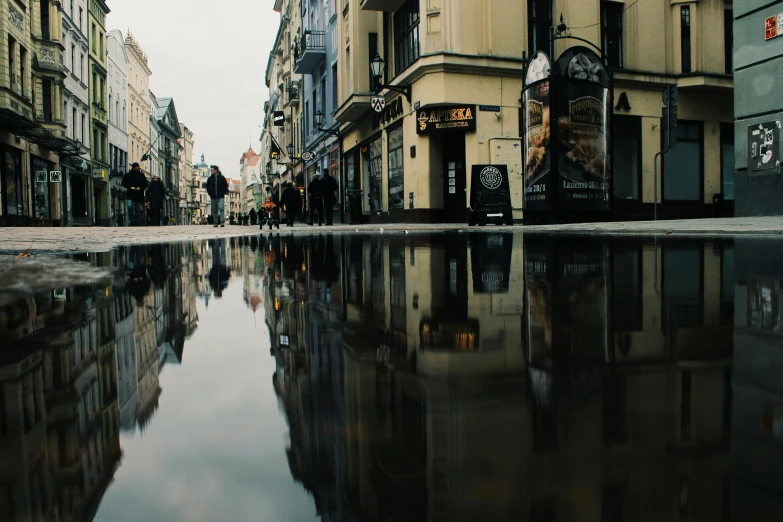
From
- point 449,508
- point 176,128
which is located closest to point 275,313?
point 449,508

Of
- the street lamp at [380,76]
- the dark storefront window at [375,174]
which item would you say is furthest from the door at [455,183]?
the dark storefront window at [375,174]

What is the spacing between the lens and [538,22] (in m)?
20.4

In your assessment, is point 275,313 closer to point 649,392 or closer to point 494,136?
point 649,392

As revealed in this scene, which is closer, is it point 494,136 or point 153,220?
point 494,136

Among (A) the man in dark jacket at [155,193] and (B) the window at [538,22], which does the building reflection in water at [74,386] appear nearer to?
(B) the window at [538,22]

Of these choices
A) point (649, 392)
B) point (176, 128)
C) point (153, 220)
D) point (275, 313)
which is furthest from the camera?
point (176, 128)

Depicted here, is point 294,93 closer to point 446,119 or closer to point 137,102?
point 137,102

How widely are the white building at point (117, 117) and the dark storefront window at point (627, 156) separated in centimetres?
3614

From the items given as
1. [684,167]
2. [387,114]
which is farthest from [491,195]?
[684,167]

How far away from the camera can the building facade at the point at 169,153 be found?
7438cm

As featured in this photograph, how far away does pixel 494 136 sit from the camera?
1981 cm

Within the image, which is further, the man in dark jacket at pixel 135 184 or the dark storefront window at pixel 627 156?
the man in dark jacket at pixel 135 184

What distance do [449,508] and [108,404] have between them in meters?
0.77

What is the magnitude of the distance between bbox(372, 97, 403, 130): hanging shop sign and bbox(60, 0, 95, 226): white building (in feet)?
61.7
